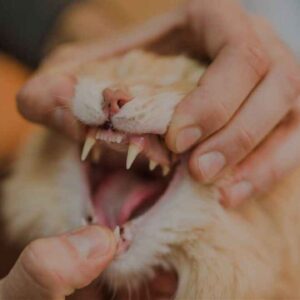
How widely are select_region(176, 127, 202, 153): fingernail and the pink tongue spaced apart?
133 millimetres

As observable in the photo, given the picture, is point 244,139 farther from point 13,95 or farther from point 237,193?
point 13,95

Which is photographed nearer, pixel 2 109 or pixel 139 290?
pixel 139 290

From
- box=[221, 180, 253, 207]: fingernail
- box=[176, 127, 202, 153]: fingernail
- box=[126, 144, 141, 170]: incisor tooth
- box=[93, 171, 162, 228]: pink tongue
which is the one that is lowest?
box=[93, 171, 162, 228]: pink tongue

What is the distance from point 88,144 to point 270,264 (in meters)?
0.32

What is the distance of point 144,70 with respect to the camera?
1061 millimetres

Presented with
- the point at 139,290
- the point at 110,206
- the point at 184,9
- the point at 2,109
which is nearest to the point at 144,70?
the point at 184,9

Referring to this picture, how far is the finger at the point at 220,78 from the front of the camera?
870 millimetres

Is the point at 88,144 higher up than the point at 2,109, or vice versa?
the point at 88,144

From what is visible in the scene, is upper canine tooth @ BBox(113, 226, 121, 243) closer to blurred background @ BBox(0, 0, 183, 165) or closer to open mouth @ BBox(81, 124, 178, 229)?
open mouth @ BBox(81, 124, 178, 229)

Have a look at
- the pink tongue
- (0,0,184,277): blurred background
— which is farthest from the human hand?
(0,0,184,277): blurred background

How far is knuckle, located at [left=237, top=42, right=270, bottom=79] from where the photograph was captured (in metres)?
0.93

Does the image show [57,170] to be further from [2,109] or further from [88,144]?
[2,109]

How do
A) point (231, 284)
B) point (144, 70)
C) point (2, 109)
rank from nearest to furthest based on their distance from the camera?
point (231, 284) → point (144, 70) → point (2, 109)

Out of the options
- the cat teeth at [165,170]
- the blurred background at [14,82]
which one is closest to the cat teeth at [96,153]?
the cat teeth at [165,170]
